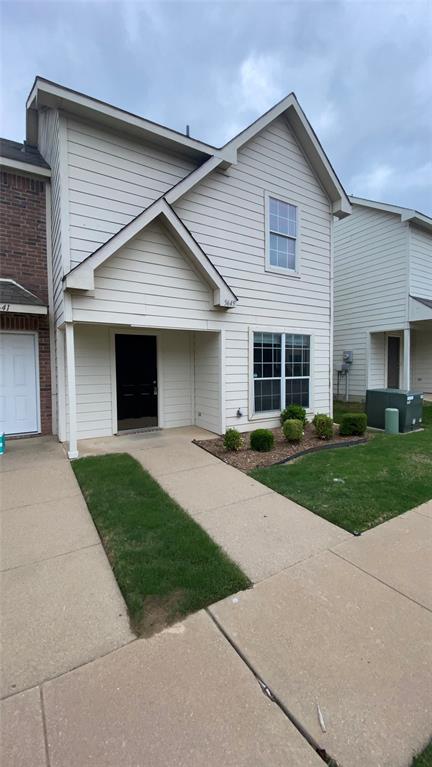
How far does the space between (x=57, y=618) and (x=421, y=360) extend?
56.6ft

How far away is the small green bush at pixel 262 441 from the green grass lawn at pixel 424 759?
489 centimetres

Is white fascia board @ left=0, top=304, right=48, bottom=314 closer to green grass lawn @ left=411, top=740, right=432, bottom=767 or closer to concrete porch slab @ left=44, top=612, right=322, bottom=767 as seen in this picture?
concrete porch slab @ left=44, top=612, right=322, bottom=767

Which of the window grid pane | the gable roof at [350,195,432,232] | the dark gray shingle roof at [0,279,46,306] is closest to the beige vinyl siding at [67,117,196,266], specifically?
the dark gray shingle roof at [0,279,46,306]

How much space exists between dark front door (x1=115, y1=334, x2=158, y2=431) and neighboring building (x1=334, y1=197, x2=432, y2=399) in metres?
9.14

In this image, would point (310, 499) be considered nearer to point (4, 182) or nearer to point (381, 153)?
point (4, 182)

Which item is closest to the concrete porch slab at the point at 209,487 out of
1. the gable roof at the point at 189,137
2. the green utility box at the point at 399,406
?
the green utility box at the point at 399,406

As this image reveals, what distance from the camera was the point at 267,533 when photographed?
3.52 meters

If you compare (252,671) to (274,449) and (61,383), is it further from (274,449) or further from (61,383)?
(61,383)

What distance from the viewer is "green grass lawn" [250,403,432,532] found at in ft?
13.2

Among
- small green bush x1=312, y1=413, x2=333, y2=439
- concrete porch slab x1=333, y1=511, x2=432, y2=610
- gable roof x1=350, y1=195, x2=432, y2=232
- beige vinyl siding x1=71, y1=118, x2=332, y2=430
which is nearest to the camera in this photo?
concrete porch slab x1=333, y1=511, x2=432, y2=610

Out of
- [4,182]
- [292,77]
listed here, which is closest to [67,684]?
[4,182]

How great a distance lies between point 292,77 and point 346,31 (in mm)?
2538

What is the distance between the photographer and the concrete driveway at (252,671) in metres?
1.57

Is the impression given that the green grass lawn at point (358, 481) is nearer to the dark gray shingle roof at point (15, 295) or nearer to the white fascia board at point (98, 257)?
the white fascia board at point (98, 257)
